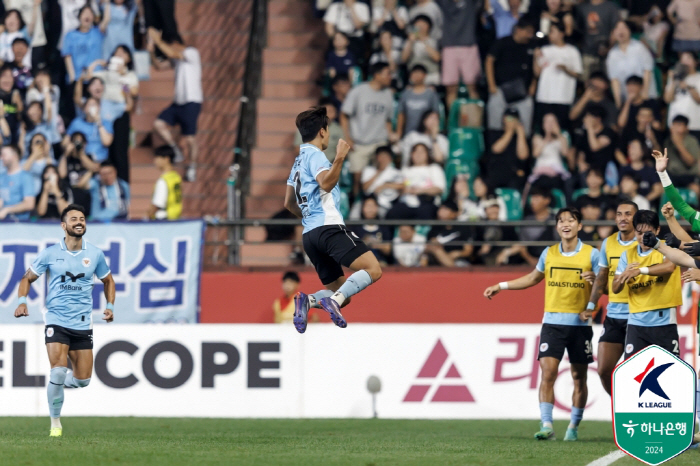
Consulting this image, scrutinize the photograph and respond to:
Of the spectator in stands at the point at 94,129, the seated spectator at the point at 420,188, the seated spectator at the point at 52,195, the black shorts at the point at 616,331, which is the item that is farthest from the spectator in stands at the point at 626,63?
the seated spectator at the point at 52,195

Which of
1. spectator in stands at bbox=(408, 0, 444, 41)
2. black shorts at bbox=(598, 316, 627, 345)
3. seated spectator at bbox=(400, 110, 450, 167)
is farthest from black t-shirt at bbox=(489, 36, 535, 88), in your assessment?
black shorts at bbox=(598, 316, 627, 345)

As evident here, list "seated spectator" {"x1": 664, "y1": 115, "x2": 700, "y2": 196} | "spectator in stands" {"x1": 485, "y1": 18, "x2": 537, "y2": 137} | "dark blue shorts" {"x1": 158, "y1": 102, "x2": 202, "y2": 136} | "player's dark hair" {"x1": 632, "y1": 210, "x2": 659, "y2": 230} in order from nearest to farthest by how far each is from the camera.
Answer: "player's dark hair" {"x1": 632, "y1": 210, "x2": 659, "y2": 230} < "seated spectator" {"x1": 664, "y1": 115, "x2": 700, "y2": 196} < "spectator in stands" {"x1": 485, "y1": 18, "x2": 537, "y2": 137} < "dark blue shorts" {"x1": 158, "y1": 102, "x2": 202, "y2": 136}

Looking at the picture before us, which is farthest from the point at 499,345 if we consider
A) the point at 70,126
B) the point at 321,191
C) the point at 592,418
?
the point at 70,126

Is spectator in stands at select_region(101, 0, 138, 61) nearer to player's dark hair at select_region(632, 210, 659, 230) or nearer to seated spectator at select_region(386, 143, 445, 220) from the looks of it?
seated spectator at select_region(386, 143, 445, 220)

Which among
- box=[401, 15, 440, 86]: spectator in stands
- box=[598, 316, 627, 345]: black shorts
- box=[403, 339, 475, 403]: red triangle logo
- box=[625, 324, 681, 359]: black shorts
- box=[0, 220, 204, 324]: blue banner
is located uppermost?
box=[401, 15, 440, 86]: spectator in stands

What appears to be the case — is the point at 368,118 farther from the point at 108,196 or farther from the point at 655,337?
the point at 655,337

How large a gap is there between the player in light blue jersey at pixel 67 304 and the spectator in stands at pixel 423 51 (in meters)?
8.04

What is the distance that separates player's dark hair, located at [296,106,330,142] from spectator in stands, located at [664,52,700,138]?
8.90 meters

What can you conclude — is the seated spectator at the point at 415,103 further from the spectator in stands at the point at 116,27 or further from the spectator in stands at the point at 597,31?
the spectator in stands at the point at 116,27

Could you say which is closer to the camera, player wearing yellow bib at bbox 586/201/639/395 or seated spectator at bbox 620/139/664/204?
player wearing yellow bib at bbox 586/201/639/395

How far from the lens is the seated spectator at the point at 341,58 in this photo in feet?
60.4

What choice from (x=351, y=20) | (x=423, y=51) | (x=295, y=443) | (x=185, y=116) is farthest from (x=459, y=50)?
(x=295, y=443)

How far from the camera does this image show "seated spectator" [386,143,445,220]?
1669 cm

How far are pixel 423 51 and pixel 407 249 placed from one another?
3.54m
